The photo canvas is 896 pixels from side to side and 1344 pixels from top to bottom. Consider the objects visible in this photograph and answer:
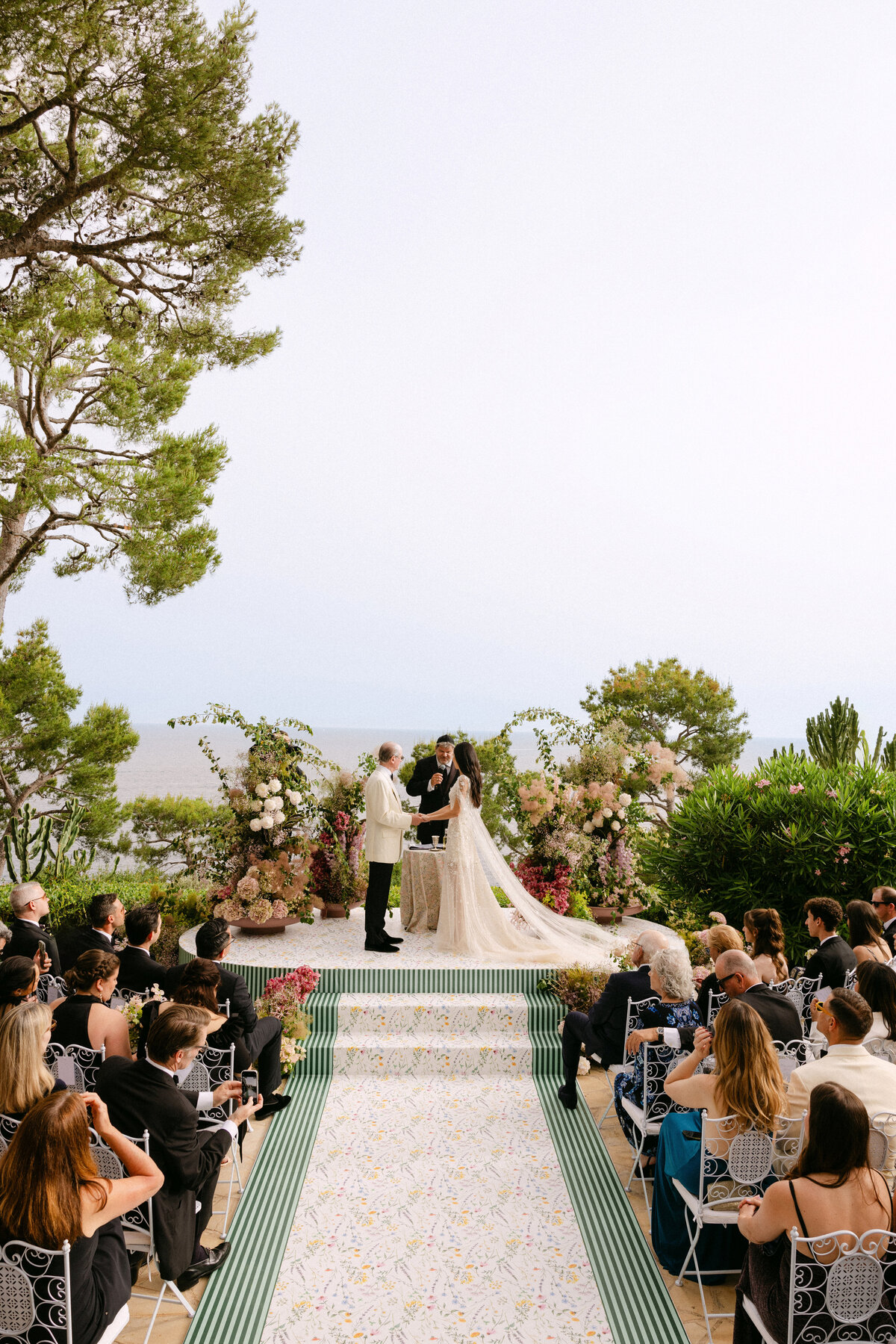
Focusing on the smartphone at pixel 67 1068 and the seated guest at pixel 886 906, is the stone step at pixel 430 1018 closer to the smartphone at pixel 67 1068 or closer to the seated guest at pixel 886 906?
the seated guest at pixel 886 906

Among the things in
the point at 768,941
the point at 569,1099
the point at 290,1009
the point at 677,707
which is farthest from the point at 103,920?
the point at 677,707

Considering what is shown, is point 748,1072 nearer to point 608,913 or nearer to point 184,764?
point 608,913

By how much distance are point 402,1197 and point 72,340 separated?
11.2 m

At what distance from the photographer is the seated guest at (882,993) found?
435 cm

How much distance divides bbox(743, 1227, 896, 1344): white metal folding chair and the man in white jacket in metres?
5.32

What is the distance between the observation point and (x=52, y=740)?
13.9 metres

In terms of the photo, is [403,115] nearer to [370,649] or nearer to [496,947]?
[496,947]

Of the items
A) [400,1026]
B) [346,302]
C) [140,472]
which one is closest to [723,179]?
[346,302]

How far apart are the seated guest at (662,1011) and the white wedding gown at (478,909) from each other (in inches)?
110

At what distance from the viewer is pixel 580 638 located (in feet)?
333

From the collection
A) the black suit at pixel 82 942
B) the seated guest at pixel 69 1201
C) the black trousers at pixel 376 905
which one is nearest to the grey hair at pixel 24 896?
the black suit at pixel 82 942

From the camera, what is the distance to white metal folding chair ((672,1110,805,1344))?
3631 mm

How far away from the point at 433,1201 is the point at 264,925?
4.18 m

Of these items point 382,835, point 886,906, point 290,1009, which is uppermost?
point 382,835
